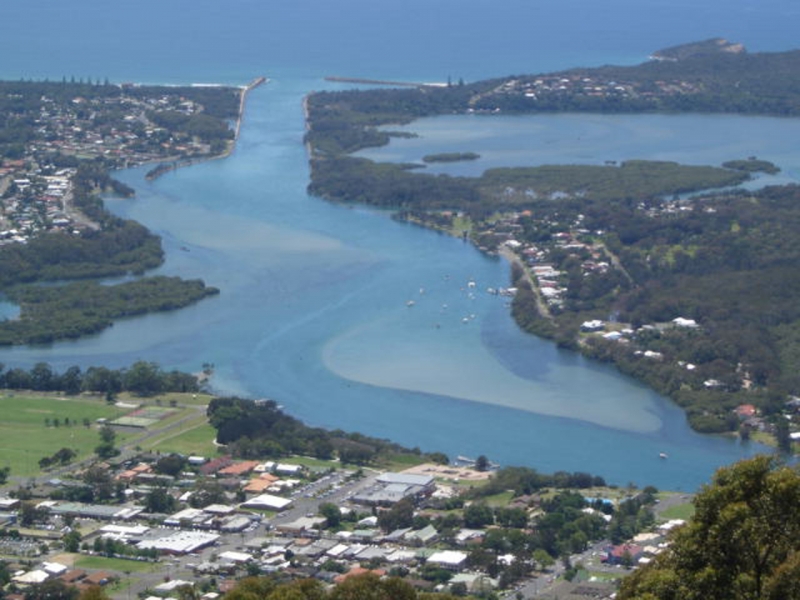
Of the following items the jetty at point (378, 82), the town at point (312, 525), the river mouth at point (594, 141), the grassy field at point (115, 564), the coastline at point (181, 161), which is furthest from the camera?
the jetty at point (378, 82)

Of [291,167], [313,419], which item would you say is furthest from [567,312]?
[291,167]

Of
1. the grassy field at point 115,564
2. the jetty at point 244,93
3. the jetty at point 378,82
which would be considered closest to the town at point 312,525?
the grassy field at point 115,564

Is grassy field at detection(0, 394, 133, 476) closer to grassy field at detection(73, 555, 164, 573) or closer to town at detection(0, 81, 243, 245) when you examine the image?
grassy field at detection(73, 555, 164, 573)

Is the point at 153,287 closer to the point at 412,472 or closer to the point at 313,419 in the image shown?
the point at 313,419

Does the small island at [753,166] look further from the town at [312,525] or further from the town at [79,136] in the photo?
the town at [312,525]

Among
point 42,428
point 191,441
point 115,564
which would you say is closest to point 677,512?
point 115,564

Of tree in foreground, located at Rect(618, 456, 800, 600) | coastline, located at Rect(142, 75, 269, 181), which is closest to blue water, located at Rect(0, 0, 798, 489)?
coastline, located at Rect(142, 75, 269, 181)
